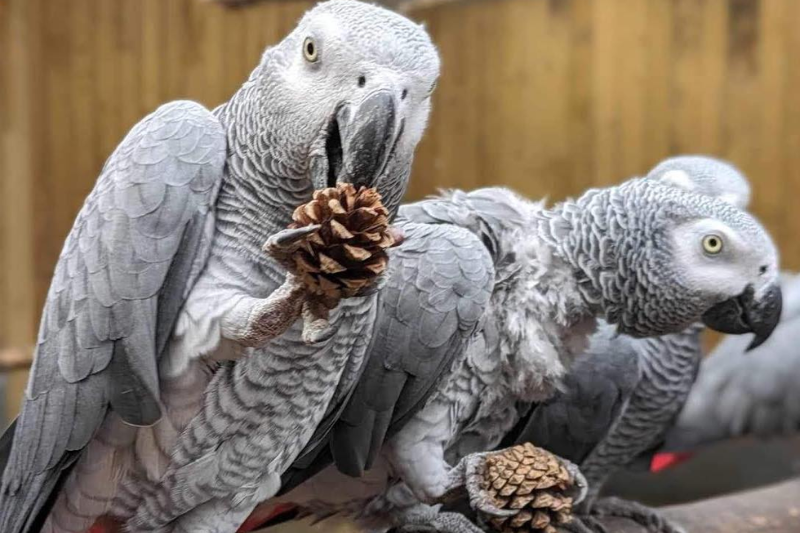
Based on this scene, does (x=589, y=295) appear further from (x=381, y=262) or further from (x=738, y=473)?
(x=738, y=473)

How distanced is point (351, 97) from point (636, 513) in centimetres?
93

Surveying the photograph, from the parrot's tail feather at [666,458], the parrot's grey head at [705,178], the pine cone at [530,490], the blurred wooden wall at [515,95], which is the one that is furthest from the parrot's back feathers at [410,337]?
the blurred wooden wall at [515,95]

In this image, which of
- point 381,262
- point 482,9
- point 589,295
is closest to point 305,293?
point 381,262

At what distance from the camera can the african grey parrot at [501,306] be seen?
3.35 feet

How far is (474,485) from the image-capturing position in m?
1.01

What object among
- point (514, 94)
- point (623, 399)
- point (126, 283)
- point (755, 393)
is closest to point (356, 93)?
point (126, 283)

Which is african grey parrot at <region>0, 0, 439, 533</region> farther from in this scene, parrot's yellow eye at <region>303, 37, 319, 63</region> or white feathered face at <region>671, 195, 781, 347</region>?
white feathered face at <region>671, 195, 781, 347</region>

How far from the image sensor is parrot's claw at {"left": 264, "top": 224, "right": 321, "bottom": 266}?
0.65m

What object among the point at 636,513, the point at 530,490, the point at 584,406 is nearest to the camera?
the point at 530,490

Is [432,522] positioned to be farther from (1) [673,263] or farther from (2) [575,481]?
(1) [673,263]

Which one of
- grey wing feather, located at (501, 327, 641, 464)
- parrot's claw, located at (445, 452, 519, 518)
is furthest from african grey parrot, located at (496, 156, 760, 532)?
parrot's claw, located at (445, 452, 519, 518)

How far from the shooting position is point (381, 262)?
667mm

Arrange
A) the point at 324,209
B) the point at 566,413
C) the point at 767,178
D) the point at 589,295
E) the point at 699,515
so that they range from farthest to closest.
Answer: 1. the point at 767,178
2. the point at 699,515
3. the point at 566,413
4. the point at 589,295
5. the point at 324,209

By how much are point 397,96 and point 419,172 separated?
1577 mm
